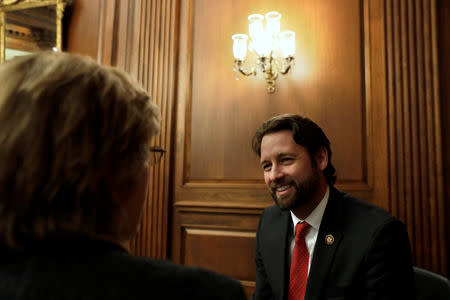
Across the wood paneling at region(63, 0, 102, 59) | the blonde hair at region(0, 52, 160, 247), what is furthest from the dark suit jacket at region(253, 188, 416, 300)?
the wood paneling at region(63, 0, 102, 59)

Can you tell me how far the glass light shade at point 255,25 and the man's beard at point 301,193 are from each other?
1.35 meters

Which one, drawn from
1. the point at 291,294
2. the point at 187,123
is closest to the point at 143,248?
the point at 187,123

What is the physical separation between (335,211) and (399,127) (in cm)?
106

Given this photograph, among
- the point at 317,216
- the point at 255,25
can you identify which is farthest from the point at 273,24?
the point at 317,216

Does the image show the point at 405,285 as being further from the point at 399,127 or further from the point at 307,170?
the point at 399,127

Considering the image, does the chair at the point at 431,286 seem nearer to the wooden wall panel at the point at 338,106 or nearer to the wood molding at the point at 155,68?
the wooden wall panel at the point at 338,106

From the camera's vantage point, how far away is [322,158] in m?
2.09

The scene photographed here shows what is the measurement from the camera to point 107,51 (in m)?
3.59

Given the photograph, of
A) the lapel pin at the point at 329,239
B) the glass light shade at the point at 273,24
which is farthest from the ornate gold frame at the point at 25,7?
the lapel pin at the point at 329,239

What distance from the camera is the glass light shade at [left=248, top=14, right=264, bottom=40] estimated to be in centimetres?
286

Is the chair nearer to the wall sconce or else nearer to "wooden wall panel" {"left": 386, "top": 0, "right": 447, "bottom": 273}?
"wooden wall panel" {"left": 386, "top": 0, "right": 447, "bottom": 273}

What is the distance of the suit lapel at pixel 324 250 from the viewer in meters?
1.60

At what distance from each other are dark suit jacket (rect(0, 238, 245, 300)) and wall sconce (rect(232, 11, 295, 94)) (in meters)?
2.33

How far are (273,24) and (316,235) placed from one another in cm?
169
